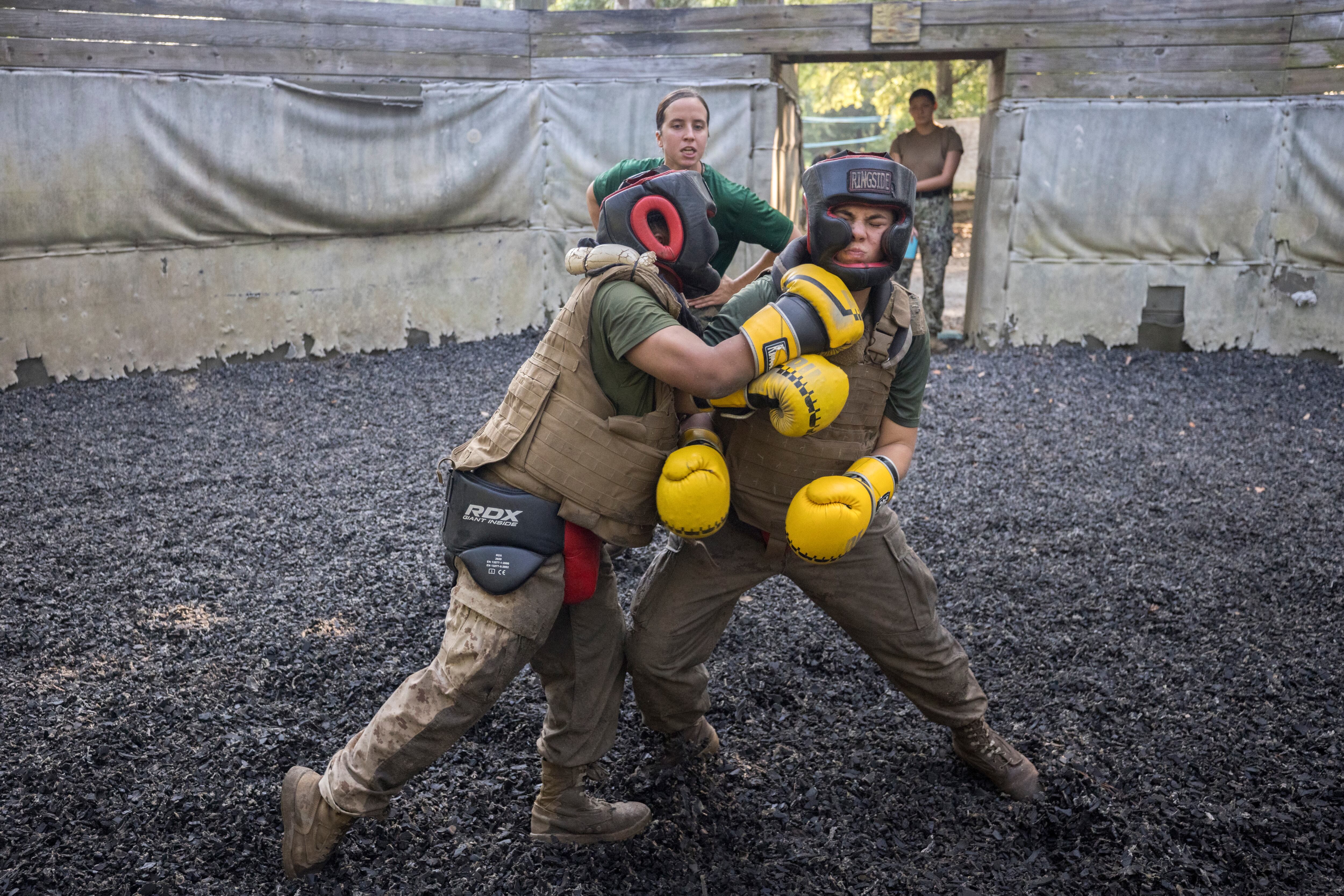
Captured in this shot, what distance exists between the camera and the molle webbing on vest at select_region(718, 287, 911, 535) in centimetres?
281

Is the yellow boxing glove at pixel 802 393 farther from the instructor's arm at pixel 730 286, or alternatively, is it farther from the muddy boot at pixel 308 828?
the muddy boot at pixel 308 828

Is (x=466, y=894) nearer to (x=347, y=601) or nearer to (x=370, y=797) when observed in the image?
(x=370, y=797)

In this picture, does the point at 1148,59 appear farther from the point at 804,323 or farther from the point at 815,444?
the point at 804,323

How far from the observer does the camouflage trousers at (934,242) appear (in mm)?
9695

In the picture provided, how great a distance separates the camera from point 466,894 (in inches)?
103

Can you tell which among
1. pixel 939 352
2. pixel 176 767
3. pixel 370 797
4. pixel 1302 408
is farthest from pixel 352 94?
pixel 1302 408

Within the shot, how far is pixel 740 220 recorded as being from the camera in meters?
4.59

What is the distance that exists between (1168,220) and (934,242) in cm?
208

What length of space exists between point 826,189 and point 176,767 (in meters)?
2.61

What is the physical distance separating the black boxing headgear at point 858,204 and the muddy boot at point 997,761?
4.66ft

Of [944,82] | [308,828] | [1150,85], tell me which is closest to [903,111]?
[944,82]

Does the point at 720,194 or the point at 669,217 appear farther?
the point at 720,194

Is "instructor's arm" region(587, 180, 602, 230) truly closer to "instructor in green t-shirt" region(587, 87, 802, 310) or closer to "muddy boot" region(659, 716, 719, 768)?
"instructor in green t-shirt" region(587, 87, 802, 310)

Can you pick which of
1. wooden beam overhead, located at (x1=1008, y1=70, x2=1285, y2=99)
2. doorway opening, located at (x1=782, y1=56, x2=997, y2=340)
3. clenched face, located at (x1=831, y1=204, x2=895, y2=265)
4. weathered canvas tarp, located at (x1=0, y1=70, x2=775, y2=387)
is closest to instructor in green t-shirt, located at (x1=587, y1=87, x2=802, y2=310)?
clenched face, located at (x1=831, y1=204, x2=895, y2=265)
